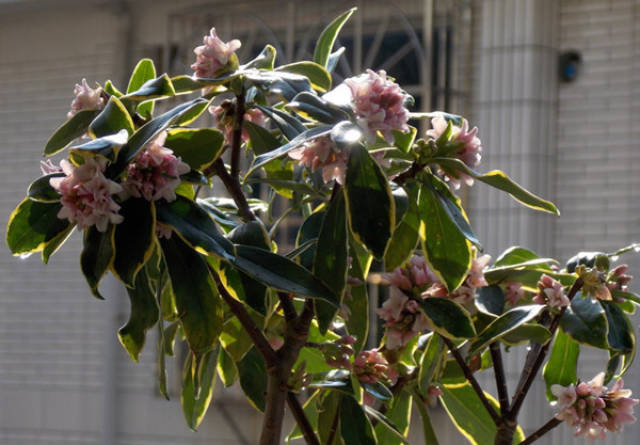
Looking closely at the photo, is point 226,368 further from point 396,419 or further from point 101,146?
point 101,146

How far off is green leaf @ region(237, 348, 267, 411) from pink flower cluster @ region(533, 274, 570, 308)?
387 mm

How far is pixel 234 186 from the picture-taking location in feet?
4.06

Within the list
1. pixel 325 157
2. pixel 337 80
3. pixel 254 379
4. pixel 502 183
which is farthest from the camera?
pixel 337 80

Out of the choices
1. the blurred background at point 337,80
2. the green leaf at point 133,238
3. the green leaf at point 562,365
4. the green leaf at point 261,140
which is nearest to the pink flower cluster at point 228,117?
the green leaf at point 261,140

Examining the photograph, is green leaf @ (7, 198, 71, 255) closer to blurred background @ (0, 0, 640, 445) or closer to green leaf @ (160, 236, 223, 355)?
green leaf @ (160, 236, 223, 355)

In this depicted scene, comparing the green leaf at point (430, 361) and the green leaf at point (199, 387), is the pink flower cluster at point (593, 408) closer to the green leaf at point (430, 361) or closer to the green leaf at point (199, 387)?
the green leaf at point (430, 361)

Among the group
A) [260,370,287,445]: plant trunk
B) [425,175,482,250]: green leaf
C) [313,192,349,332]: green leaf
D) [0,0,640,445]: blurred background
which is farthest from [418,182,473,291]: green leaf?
[0,0,640,445]: blurred background

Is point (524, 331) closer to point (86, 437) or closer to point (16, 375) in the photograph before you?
point (86, 437)

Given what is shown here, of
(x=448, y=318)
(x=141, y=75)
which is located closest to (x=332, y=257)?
(x=448, y=318)

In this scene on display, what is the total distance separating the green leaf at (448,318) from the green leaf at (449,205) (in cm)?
9

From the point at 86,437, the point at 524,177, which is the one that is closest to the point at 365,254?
the point at 524,177

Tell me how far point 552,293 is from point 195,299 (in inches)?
18.0

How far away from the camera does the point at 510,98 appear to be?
Result: 456cm

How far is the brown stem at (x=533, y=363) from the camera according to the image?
1.30m
